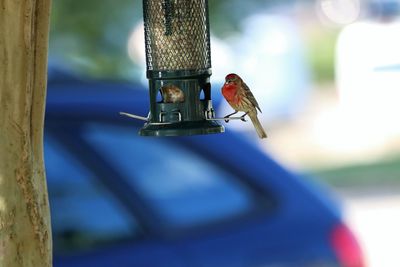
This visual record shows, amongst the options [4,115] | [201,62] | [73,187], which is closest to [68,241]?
[73,187]

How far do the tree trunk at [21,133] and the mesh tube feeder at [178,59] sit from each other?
1.01 metres

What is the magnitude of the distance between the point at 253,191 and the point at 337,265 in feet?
1.77

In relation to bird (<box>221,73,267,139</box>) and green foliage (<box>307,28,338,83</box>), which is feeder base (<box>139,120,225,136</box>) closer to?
bird (<box>221,73,267,139</box>)

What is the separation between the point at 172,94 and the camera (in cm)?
352

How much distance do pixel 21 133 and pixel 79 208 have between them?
7.33 ft

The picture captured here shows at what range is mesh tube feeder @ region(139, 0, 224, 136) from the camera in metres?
3.49

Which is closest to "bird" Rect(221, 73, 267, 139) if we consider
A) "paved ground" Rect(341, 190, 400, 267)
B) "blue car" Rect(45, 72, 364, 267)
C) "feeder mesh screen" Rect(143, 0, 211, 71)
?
"feeder mesh screen" Rect(143, 0, 211, 71)

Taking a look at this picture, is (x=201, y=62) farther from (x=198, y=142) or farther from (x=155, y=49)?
(x=198, y=142)

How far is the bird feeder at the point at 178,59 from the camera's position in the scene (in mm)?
3490

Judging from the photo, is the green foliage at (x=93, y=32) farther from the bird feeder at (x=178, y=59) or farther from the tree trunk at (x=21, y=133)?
the tree trunk at (x=21, y=133)

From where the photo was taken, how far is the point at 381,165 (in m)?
13.9

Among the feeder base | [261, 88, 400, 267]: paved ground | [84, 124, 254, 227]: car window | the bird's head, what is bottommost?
[261, 88, 400, 267]: paved ground

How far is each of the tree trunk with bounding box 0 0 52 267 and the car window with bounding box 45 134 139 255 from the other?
6.62 feet

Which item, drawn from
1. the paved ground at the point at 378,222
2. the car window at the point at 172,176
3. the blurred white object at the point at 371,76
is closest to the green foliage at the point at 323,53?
the blurred white object at the point at 371,76
